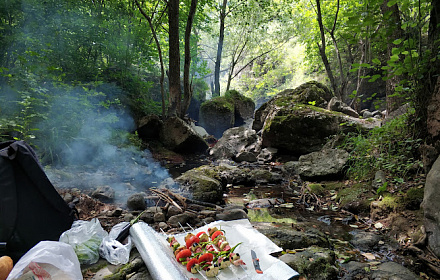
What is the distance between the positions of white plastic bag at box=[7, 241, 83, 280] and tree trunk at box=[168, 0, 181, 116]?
8161 mm

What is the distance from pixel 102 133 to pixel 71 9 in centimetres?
445

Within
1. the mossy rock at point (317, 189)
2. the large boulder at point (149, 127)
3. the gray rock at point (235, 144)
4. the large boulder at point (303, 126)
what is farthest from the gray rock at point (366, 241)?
the large boulder at point (149, 127)

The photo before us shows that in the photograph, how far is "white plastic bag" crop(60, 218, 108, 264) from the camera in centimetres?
245

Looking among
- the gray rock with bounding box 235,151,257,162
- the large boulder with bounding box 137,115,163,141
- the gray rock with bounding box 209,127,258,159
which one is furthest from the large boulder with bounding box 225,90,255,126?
the gray rock with bounding box 235,151,257,162

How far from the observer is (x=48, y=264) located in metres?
1.87

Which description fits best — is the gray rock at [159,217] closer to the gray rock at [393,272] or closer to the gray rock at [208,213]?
the gray rock at [208,213]

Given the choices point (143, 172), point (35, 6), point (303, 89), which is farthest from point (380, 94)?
point (35, 6)

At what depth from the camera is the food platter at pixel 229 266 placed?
2.09m

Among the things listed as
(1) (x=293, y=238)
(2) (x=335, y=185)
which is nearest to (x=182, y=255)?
(1) (x=293, y=238)

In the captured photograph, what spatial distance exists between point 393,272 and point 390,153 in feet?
8.87

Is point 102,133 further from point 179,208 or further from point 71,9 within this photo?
point 179,208

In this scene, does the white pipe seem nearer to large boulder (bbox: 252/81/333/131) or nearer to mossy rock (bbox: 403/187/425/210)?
mossy rock (bbox: 403/187/425/210)

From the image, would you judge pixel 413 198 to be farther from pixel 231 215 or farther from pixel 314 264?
pixel 231 215

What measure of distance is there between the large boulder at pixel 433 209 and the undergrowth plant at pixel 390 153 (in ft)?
3.45
